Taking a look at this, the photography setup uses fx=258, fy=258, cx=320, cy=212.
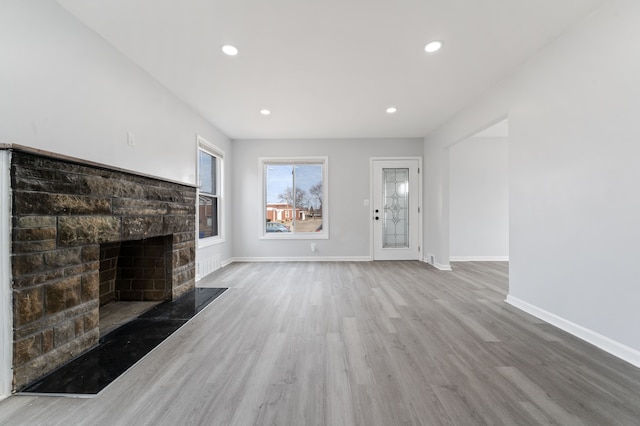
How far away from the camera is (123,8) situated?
1.87m

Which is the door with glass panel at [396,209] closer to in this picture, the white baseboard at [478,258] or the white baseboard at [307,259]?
the white baseboard at [307,259]

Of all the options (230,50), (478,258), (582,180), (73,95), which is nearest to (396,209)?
(478,258)

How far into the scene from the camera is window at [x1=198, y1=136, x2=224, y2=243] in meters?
4.18

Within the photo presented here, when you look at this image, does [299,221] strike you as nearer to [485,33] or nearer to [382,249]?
[382,249]

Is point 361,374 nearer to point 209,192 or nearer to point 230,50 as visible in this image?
point 230,50

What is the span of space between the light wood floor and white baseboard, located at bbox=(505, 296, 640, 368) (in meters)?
0.07

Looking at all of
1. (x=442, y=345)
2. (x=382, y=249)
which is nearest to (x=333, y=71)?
(x=442, y=345)

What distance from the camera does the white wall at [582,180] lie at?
5.71ft

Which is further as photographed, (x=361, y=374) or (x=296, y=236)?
(x=296, y=236)

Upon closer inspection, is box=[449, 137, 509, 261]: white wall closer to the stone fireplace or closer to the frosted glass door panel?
the frosted glass door panel

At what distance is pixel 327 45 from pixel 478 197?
453 centimetres

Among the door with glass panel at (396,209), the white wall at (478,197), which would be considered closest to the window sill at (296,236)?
the door with glass panel at (396,209)

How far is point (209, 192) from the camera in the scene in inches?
179

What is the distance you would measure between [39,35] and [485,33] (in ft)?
10.8
